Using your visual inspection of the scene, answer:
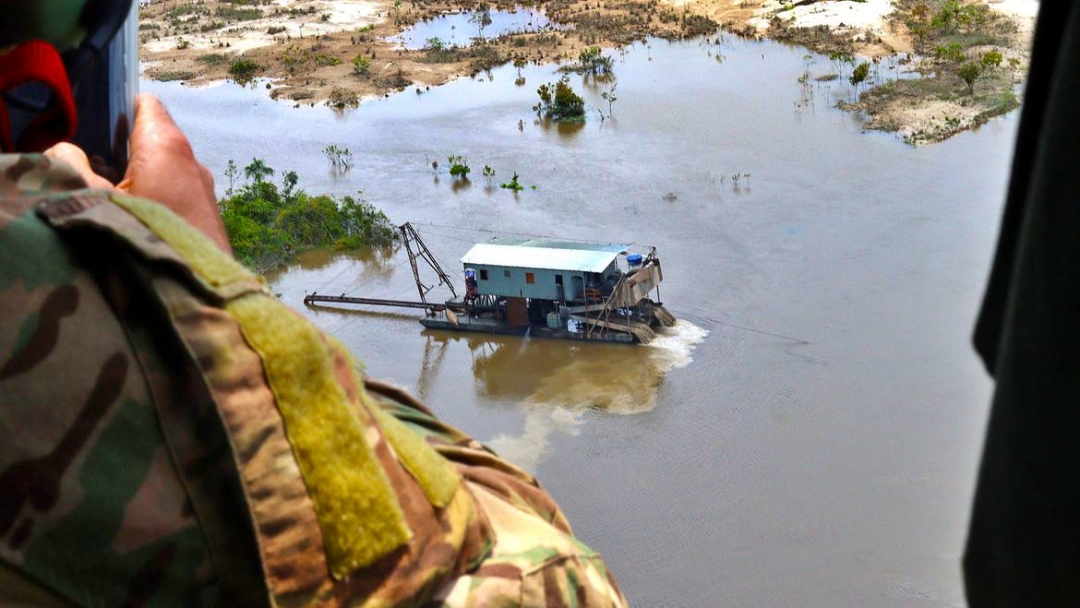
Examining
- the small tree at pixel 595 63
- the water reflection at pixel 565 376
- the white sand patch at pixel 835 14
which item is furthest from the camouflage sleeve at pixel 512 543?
the white sand patch at pixel 835 14

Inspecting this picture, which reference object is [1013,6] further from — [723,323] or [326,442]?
[326,442]

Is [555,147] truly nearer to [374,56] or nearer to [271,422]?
[374,56]

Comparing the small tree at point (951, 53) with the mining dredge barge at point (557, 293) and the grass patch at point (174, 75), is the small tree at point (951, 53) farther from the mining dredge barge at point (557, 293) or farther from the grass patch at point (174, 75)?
the grass patch at point (174, 75)

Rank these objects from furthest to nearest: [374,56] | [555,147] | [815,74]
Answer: [374,56] → [815,74] → [555,147]

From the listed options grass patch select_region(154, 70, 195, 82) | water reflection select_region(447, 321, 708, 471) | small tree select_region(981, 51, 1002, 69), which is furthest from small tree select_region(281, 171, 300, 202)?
small tree select_region(981, 51, 1002, 69)

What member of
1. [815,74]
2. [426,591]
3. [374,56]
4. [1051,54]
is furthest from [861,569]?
[374,56]

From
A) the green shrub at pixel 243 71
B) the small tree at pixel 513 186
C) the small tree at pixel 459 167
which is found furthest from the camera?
the green shrub at pixel 243 71
